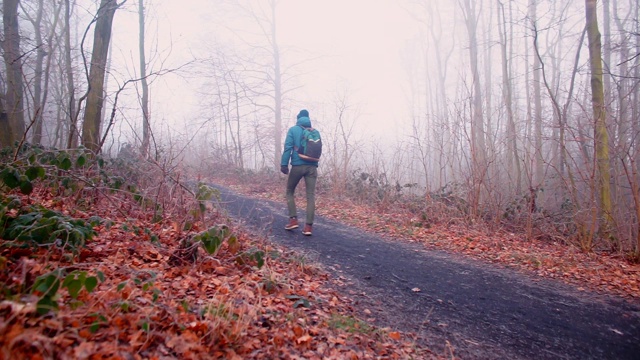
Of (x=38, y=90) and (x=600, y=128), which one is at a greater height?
(x=38, y=90)

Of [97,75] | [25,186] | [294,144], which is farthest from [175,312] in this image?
[97,75]

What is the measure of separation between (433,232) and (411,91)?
3126 centimetres

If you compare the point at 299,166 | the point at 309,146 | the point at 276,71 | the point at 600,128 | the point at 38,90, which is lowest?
the point at 299,166

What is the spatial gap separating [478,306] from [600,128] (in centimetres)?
517

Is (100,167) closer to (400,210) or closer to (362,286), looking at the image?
(362,286)

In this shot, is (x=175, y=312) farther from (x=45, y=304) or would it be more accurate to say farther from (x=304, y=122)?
(x=304, y=122)

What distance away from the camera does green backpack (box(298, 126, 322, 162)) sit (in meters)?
6.09

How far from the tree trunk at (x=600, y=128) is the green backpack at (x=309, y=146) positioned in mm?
5045

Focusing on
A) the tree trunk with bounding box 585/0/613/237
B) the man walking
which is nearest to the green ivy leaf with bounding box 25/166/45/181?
the man walking

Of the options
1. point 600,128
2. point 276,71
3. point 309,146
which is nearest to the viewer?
point 309,146

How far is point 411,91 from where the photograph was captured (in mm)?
36094

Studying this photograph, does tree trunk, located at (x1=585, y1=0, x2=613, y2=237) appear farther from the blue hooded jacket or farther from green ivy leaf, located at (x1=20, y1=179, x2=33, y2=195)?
green ivy leaf, located at (x1=20, y1=179, x2=33, y2=195)

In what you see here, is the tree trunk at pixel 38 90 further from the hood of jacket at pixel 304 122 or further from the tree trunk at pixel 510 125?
the tree trunk at pixel 510 125

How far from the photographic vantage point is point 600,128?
Result: 21.7 feet
